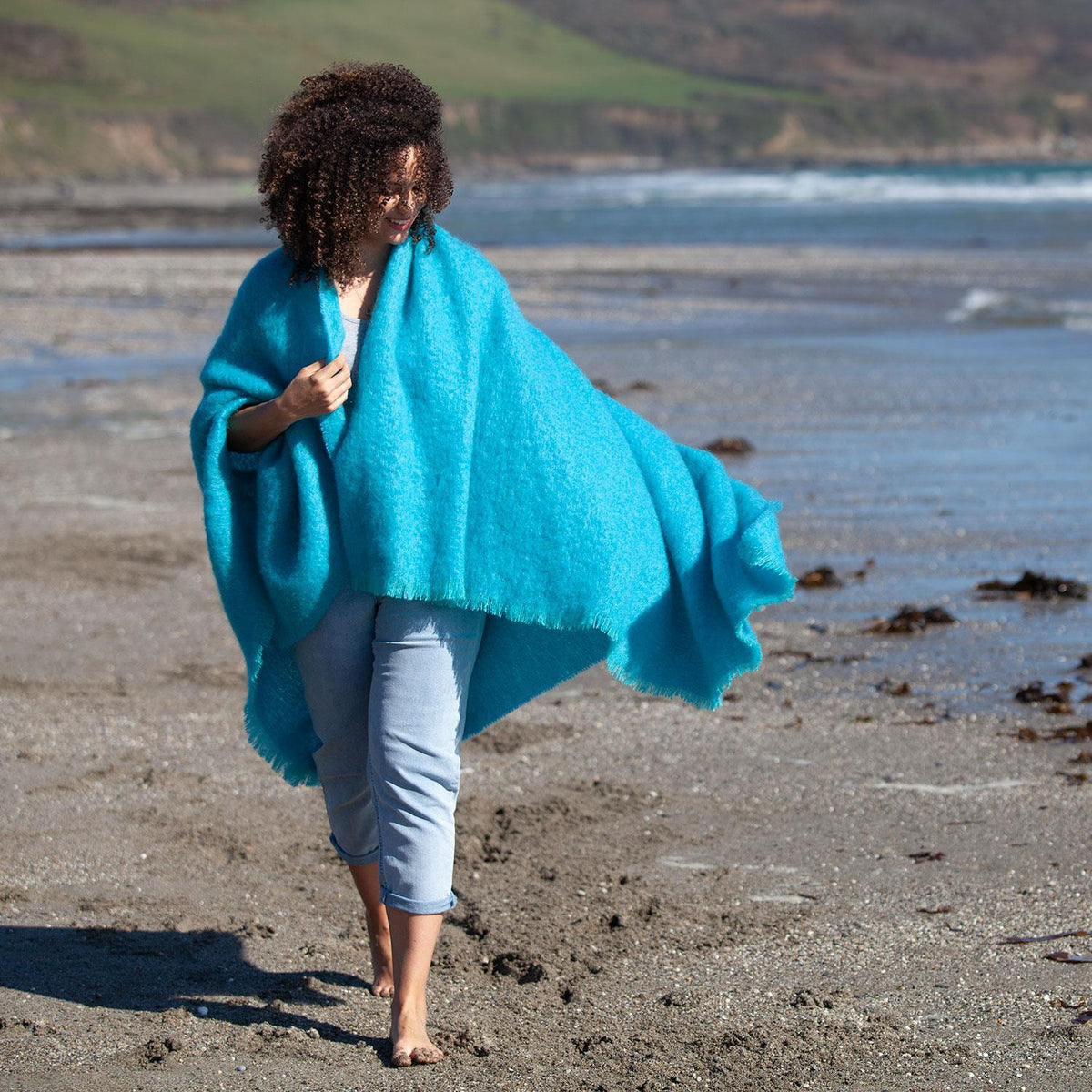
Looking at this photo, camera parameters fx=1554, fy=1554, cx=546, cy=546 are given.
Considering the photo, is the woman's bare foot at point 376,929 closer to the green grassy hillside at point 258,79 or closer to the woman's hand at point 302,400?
the woman's hand at point 302,400

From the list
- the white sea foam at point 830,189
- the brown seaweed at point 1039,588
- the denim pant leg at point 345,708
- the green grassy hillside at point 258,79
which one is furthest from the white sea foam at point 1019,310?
the green grassy hillside at point 258,79

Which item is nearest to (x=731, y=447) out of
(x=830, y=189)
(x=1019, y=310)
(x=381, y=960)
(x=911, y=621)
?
(x=911, y=621)

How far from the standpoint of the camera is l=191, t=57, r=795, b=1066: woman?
2889 mm

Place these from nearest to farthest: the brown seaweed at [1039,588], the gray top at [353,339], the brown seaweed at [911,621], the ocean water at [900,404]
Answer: the gray top at [353,339], the brown seaweed at [911,621], the ocean water at [900,404], the brown seaweed at [1039,588]

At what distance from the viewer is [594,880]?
402 cm

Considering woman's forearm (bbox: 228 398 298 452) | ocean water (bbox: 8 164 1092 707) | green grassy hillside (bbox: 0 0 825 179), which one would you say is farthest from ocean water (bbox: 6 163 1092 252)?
green grassy hillside (bbox: 0 0 825 179)

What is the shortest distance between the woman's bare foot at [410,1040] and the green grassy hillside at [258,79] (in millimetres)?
106750

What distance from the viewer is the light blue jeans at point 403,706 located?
9.62 ft

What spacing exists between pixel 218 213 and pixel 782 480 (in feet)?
161

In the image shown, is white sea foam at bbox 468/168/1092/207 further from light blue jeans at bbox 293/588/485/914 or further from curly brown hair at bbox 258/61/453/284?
light blue jeans at bbox 293/588/485/914

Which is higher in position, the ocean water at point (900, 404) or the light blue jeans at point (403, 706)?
the light blue jeans at point (403, 706)

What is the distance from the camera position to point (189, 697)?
218 inches

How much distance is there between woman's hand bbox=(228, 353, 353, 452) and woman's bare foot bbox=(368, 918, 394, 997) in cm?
111

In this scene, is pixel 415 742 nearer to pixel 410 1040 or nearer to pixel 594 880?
pixel 410 1040
